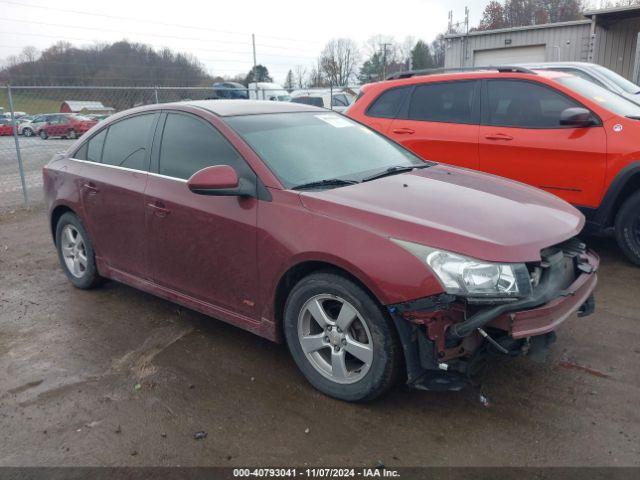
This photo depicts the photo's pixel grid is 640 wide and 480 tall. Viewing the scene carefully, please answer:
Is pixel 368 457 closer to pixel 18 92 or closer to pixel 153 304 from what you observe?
pixel 153 304

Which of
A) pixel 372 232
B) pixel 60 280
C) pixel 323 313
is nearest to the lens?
pixel 372 232

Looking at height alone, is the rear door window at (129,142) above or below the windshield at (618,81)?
below

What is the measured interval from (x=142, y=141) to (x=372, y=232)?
7.56 ft

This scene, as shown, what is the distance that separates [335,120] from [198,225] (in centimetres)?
143

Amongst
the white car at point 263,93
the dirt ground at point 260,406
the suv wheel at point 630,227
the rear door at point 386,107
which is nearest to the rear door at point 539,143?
the suv wheel at point 630,227

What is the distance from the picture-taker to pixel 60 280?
18.4ft

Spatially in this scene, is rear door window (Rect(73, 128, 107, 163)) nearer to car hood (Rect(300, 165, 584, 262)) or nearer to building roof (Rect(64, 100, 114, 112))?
car hood (Rect(300, 165, 584, 262))

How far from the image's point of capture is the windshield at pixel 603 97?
5.38 m

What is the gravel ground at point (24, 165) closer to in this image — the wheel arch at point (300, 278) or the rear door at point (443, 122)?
the rear door at point (443, 122)

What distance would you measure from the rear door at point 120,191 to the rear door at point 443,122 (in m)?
3.07

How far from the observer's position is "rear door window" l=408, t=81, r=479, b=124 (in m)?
6.09

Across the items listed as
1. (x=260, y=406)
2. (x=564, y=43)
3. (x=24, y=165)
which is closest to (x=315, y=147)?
(x=260, y=406)

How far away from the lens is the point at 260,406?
327 centimetres

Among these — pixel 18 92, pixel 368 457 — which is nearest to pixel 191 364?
pixel 368 457
